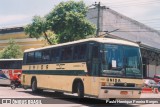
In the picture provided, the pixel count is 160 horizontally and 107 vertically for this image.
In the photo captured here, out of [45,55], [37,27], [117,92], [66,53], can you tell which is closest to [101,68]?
[117,92]

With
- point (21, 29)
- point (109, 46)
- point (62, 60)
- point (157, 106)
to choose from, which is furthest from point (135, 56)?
point (21, 29)

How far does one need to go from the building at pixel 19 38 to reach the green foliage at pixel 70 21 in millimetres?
28704

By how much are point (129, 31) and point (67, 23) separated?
86.8 ft

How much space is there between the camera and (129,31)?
60.3 metres

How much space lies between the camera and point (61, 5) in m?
38.3

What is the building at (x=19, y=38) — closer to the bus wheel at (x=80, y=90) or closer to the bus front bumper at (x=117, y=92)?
the bus wheel at (x=80, y=90)

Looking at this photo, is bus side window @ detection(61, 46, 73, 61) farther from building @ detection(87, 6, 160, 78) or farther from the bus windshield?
building @ detection(87, 6, 160, 78)

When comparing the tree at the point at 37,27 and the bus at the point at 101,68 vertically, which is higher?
the tree at the point at 37,27

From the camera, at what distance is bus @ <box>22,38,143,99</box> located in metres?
14.0

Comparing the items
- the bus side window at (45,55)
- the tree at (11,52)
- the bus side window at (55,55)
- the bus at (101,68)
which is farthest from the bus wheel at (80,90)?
the tree at (11,52)

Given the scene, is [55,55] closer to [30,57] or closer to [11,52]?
[30,57]

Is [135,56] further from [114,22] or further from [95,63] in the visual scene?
[114,22]

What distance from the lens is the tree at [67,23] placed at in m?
36.3

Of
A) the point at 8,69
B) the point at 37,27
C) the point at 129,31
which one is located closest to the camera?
the point at 8,69
